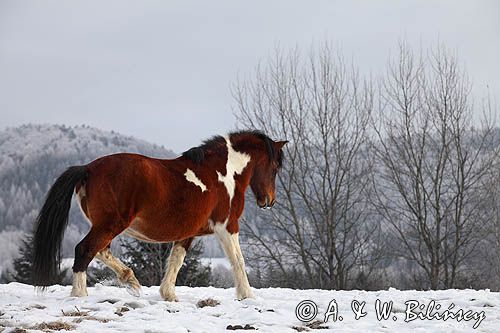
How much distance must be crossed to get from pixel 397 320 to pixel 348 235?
471 inches

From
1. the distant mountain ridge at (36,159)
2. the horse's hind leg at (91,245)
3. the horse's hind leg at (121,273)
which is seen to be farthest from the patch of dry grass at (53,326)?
the distant mountain ridge at (36,159)

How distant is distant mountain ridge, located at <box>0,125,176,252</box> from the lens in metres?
112

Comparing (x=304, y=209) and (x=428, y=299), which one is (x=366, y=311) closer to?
(x=428, y=299)

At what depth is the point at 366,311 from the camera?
615 centimetres

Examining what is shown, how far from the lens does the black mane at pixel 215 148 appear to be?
6.77 m

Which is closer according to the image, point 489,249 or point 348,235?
point 348,235

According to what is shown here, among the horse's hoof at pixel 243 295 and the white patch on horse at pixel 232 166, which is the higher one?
the white patch on horse at pixel 232 166

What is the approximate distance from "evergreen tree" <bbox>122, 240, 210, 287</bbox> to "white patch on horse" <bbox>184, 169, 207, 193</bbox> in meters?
11.1

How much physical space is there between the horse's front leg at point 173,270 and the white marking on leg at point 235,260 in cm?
55

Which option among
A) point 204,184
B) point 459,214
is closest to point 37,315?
point 204,184

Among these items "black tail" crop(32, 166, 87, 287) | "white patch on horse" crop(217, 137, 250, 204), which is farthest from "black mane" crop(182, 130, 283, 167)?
"black tail" crop(32, 166, 87, 287)

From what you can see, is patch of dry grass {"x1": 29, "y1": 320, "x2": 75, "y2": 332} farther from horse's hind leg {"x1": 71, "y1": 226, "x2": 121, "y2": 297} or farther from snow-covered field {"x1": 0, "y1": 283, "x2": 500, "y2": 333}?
horse's hind leg {"x1": 71, "y1": 226, "x2": 121, "y2": 297}

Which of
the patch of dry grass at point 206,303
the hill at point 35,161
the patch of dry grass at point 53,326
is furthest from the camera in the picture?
the hill at point 35,161

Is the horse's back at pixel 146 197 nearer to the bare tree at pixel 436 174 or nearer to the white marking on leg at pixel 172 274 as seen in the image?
the white marking on leg at pixel 172 274
